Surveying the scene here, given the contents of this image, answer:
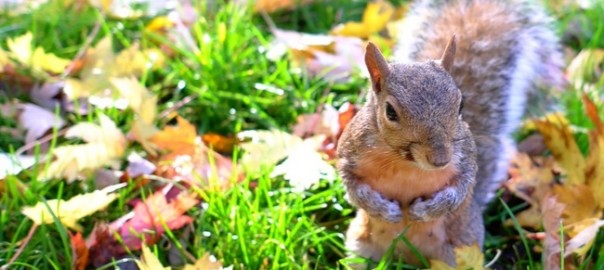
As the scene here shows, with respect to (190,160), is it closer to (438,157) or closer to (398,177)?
(398,177)

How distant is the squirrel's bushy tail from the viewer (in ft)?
5.88

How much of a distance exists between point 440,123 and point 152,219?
25.9 inches

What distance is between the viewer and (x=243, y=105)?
2.21 m

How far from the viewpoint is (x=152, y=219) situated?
174 centimetres

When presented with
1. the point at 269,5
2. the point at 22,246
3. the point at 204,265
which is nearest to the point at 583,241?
the point at 204,265

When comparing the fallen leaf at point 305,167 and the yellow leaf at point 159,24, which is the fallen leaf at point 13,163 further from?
the yellow leaf at point 159,24

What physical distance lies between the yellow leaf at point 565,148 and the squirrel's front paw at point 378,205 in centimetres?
54

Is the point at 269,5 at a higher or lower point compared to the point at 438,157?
lower

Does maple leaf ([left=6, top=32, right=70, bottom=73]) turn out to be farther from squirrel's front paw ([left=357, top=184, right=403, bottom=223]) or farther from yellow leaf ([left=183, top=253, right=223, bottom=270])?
squirrel's front paw ([left=357, top=184, right=403, bottom=223])

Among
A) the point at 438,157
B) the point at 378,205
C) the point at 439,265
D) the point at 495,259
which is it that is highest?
the point at 438,157

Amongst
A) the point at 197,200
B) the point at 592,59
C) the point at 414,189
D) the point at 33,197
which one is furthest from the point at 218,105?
the point at 592,59

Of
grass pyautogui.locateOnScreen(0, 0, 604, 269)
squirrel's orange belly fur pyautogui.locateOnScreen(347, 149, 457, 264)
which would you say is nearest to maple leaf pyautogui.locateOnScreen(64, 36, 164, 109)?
grass pyautogui.locateOnScreen(0, 0, 604, 269)

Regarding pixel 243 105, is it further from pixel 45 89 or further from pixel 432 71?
pixel 432 71

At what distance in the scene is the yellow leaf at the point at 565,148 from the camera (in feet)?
6.09
